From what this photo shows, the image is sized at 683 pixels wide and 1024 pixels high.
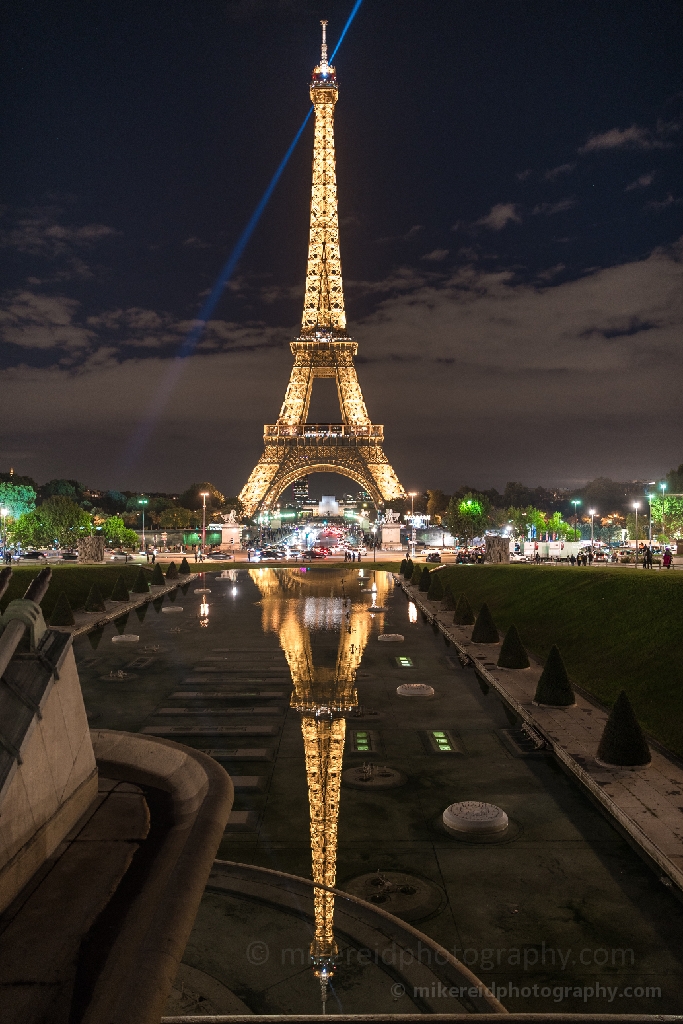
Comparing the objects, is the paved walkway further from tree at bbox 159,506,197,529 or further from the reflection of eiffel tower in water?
tree at bbox 159,506,197,529

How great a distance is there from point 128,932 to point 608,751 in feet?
32.1

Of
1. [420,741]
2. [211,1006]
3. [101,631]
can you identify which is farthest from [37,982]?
[101,631]

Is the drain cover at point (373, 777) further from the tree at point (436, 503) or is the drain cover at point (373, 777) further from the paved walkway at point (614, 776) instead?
the tree at point (436, 503)

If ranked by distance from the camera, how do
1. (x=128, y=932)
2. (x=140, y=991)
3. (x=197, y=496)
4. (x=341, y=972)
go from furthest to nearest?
(x=197, y=496) < (x=341, y=972) < (x=128, y=932) < (x=140, y=991)

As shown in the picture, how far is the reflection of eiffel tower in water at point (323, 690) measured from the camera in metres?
8.42

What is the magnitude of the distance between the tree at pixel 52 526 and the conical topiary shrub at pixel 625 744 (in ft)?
199

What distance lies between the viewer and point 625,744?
42.8 ft

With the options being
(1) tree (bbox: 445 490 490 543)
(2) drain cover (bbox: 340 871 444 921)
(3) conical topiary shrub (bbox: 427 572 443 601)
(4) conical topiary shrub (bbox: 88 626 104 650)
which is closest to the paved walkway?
(2) drain cover (bbox: 340 871 444 921)

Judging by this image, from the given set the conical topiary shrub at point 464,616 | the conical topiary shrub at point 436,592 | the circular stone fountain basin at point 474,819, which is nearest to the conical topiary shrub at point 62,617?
the conical topiary shrub at point 464,616

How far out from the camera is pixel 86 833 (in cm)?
777

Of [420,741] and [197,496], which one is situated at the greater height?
[197,496]

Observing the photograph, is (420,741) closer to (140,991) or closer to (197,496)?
(140,991)

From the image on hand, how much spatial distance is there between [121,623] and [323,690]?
16.7 meters

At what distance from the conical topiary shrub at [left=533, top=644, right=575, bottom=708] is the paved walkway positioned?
217 mm
